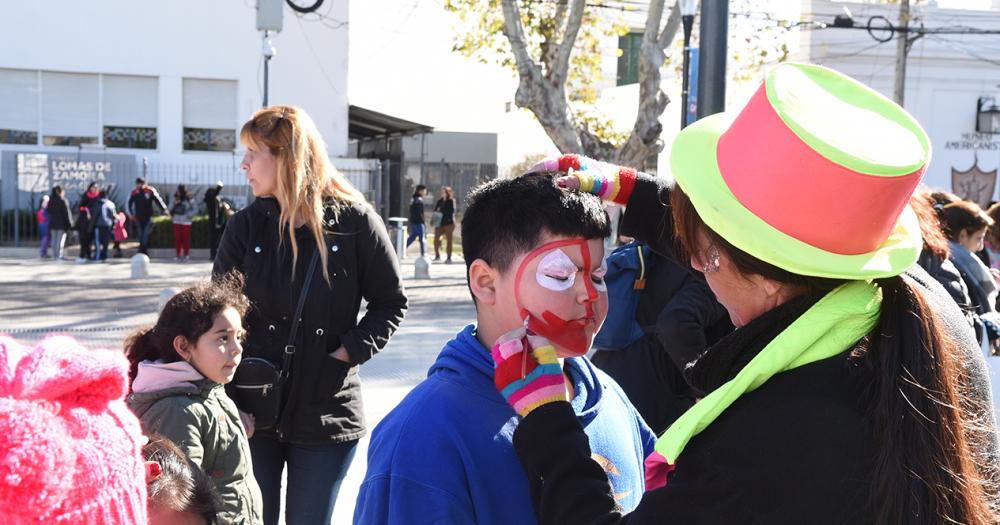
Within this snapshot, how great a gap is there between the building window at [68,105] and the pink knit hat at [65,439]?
2533cm

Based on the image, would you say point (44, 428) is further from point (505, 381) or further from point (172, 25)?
point (172, 25)

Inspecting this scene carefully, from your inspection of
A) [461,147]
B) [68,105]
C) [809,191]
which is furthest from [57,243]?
[809,191]

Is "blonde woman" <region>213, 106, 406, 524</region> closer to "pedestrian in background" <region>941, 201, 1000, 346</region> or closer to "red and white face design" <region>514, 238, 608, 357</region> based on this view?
"red and white face design" <region>514, 238, 608, 357</region>

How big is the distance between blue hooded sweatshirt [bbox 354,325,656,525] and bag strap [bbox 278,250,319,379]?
5.94 feet

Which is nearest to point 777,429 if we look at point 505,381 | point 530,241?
point 505,381

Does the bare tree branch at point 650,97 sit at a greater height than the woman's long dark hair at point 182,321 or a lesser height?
greater

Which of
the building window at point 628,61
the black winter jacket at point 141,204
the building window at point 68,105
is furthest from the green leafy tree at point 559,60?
the building window at point 628,61

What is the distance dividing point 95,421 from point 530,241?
116 cm

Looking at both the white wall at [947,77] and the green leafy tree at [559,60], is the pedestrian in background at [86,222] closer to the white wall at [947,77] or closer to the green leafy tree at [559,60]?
the green leafy tree at [559,60]

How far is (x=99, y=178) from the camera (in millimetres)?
23703

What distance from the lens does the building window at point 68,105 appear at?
80.6ft

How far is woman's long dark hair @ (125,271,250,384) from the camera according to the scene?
3.72 metres

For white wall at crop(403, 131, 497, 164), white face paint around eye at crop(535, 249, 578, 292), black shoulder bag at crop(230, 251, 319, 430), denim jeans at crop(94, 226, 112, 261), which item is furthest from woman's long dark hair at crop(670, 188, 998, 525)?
white wall at crop(403, 131, 497, 164)

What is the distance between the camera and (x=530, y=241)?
7.71ft
